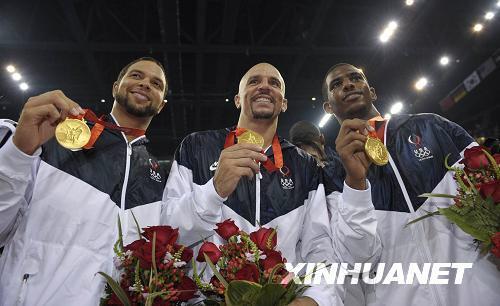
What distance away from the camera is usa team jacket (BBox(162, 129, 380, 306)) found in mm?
1807

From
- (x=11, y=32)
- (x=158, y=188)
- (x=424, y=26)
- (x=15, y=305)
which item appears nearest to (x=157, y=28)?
(x=11, y=32)

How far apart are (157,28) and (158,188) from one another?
7.03 m

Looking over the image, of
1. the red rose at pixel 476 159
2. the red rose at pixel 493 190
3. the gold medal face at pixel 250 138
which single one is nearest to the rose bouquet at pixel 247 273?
the gold medal face at pixel 250 138

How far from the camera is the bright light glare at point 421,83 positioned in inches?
377

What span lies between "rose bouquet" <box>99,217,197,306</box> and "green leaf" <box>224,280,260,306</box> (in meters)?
0.23

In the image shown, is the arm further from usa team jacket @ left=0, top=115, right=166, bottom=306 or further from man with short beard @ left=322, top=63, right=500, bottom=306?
man with short beard @ left=322, top=63, right=500, bottom=306

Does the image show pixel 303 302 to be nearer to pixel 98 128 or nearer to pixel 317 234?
pixel 317 234

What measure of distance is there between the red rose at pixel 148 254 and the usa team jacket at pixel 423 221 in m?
1.30

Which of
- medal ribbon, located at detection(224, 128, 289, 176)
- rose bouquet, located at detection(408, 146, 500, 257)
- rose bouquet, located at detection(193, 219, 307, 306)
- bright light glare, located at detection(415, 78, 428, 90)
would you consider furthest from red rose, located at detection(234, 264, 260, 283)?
bright light glare, located at detection(415, 78, 428, 90)

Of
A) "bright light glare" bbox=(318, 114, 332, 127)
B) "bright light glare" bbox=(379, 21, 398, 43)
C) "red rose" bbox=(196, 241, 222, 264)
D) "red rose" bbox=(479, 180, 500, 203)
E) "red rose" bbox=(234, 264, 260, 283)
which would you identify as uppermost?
"bright light glare" bbox=(379, 21, 398, 43)

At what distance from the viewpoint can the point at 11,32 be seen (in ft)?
24.4

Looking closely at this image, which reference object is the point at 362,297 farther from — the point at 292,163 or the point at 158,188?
the point at 158,188

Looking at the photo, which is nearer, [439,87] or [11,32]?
[11,32]

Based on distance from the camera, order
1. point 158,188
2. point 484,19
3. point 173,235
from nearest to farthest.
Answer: point 173,235, point 158,188, point 484,19
